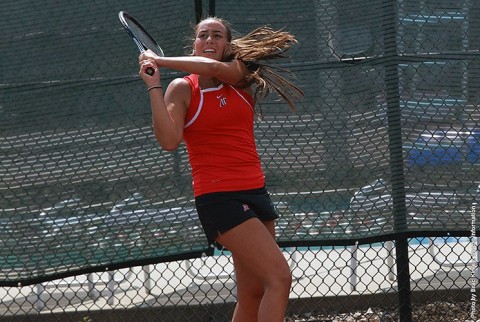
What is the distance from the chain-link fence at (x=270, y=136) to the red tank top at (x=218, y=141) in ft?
4.08

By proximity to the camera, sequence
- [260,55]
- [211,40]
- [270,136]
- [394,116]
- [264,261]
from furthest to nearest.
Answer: [270,136]
[394,116]
[260,55]
[211,40]
[264,261]

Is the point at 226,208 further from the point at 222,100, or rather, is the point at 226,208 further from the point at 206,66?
the point at 206,66

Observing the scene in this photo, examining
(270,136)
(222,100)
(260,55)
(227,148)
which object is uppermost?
(260,55)

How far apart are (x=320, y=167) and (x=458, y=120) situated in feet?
2.75

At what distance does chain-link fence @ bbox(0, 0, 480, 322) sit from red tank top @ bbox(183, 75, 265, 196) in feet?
4.08

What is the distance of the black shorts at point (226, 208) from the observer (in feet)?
13.0

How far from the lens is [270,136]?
536 centimetres

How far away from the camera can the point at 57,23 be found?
17.6 ft

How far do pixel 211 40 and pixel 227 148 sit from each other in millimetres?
523

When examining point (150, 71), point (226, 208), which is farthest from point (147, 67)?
point (226, 208)

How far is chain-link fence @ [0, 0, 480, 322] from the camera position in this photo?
5273 mm

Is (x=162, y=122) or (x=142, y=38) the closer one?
(x=162, y=122)

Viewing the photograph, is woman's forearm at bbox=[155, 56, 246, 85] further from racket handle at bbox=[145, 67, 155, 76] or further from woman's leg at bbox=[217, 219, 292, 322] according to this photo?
woman's leg at bbox=[217, 219, 292, 322]

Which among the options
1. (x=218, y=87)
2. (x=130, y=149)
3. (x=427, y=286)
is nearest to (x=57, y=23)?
(x=130, y=149)
